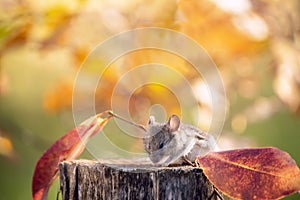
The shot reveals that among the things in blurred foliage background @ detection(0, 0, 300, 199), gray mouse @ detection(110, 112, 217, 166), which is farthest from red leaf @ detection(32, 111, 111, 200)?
blurred foliage background @ detection(0, 0, 300, 199)

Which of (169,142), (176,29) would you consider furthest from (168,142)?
(176,29)

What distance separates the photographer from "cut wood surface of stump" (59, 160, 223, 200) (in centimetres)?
115

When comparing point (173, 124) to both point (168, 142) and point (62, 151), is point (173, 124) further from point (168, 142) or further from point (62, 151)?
point (62, 151)

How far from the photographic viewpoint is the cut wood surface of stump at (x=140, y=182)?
45.1 inches

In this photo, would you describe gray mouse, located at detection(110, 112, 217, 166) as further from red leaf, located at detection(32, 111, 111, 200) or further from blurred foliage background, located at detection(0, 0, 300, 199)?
blurred foliage background, located at detection(0, 0, 300, 199)

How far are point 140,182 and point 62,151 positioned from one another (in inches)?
8.9

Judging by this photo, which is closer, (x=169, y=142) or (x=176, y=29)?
(x=169, y=142)

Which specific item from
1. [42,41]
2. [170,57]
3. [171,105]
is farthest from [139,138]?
[42,41]

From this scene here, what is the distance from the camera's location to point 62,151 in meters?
1.32

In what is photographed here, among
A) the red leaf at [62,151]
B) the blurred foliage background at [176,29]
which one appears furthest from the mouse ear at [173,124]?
the blurred foliage background at [176,29]

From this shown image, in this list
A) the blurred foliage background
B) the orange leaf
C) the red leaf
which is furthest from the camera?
the blurred foliage background

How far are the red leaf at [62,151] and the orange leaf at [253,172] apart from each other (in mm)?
220

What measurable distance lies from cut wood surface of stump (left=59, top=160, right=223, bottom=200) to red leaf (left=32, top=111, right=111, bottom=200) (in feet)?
0.30

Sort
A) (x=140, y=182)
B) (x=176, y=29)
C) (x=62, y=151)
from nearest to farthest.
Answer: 1. (x=140, y=182)
2. (x=62, y=151)
3. (x=176, y=29)
